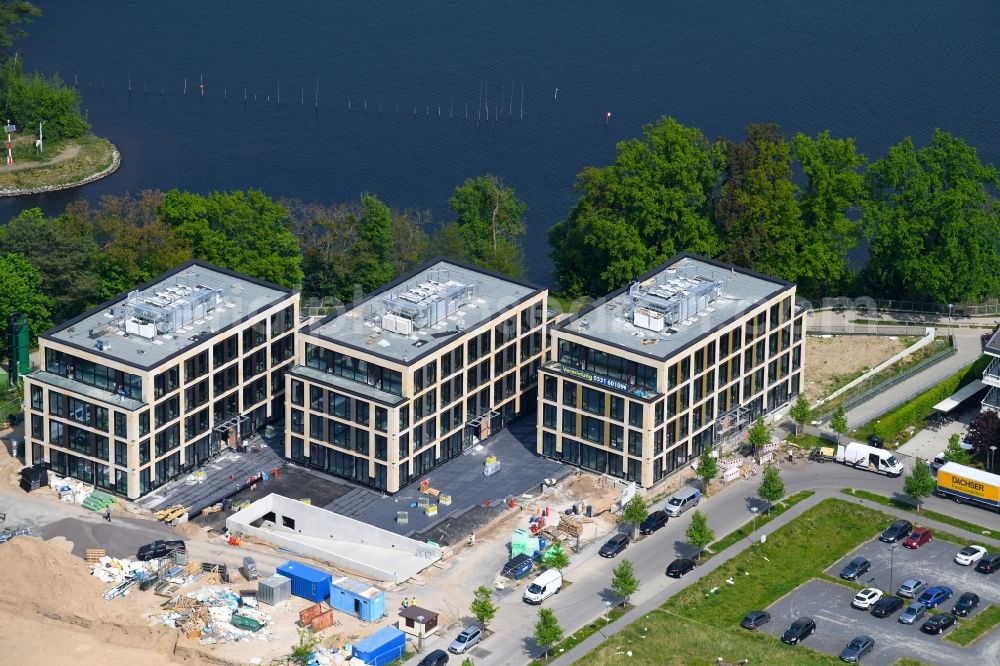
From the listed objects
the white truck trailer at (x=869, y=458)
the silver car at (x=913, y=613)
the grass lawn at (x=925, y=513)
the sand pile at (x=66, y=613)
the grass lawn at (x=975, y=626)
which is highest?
the white truck trailer at (x=869, y=458)

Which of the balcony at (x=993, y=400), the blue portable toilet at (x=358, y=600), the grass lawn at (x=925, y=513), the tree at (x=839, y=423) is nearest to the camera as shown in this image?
the blue portable toilet at (x=358, y=600)

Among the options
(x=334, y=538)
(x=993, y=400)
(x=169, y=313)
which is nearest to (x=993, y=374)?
(x=993, y=400)

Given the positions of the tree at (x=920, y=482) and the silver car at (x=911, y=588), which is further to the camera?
the tree at (x=920, y=482)

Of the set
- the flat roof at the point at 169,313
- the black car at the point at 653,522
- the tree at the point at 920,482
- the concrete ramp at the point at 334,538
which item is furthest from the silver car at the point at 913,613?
the flat roof at the point at 169,313

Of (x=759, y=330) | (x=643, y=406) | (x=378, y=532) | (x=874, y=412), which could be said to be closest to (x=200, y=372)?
(x=378, y=532)

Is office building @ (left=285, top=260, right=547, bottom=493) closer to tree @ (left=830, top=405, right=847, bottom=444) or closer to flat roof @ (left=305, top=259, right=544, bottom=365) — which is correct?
flat roof @ (left=305, top=259, right=544, bottom=365)

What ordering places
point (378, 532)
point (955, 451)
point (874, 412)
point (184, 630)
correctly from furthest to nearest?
point (874, 412), point (955, 451), point (378, 532), point (184, 630)

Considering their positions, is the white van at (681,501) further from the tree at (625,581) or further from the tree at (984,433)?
the tree at (984,433)

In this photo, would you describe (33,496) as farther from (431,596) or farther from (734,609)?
(734,609)

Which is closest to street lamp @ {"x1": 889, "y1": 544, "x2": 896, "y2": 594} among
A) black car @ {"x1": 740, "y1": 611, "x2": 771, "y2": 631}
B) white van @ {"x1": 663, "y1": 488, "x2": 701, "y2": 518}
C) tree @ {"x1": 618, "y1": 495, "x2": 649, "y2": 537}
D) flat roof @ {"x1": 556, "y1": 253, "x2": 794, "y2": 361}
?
black car @ {"x1": 740, "y1": 611, "x2": 771, "y2": 631}
